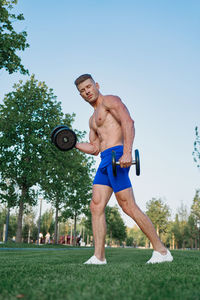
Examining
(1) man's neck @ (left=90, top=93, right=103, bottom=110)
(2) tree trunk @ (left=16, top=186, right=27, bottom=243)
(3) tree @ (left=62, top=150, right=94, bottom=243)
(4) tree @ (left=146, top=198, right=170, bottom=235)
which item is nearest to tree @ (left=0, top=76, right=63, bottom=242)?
(2) tree trunk @ (left=16, top=186, right=27, bottom=243)

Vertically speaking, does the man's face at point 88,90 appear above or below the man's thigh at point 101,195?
above

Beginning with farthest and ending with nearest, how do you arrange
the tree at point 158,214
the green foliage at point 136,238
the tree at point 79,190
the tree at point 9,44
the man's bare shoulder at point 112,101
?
the green foliage at point 136,238 < the tree at point 158,214 < the tree at point 79,190 < the tree at point 9,44 < the man's bare shoulder at point 112,101

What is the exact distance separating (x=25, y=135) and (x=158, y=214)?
104 ft

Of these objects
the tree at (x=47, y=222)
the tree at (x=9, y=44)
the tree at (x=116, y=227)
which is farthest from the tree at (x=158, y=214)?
the tree at (x=9, y=44)

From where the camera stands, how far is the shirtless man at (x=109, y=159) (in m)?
3.89

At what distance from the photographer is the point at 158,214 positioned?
4591cm

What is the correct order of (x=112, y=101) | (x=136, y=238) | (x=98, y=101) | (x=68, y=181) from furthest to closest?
(x=136, y=238) < (x=68, y=181) < (x=98, y=101) < (x=112, y=101)

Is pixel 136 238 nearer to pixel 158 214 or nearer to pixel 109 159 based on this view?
pixel 158 214

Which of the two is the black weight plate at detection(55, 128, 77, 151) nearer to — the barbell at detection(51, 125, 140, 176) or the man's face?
the barbell at detection(51, 125, 140, 176)

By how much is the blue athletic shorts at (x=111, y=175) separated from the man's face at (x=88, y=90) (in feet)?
2.86

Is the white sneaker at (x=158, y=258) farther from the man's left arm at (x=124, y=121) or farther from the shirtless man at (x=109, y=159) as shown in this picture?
the man's left arm at (x=124, y=121)

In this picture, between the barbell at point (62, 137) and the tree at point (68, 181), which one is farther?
the tree at point (68, 181)

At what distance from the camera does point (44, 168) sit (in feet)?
64.1

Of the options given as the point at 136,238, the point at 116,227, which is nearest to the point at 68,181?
the point at 116,227
